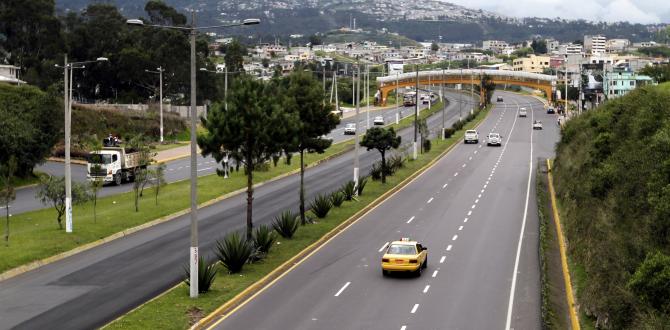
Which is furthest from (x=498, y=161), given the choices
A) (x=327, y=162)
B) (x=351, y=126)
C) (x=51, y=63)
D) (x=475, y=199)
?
(x=51, y=63)

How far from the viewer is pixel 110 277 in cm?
2758

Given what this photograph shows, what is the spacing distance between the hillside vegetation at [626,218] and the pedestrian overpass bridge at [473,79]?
103123 mm

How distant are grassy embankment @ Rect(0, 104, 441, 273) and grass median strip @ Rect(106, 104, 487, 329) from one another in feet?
18.6

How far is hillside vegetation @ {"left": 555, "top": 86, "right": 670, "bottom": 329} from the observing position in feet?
57.5

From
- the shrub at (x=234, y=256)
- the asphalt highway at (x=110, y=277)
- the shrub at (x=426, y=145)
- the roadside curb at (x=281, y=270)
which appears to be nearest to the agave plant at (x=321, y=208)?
the roadside curb at (x=281, y=270)

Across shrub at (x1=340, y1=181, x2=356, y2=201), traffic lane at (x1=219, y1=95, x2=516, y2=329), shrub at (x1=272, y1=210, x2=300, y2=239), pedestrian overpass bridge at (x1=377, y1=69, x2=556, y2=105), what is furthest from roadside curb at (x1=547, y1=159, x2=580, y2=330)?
pedestrian overpass bridge at (x1=377, y1=69, x2=556, y2=105)

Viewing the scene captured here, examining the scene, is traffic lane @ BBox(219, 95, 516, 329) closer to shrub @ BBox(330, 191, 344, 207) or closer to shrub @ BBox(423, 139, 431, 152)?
shrub @ BBox(330, 191, 344, 207)

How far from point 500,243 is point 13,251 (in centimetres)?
1841

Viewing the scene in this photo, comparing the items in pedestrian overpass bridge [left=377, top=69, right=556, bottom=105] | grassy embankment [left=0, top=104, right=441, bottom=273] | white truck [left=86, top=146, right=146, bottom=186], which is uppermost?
pedestrian overpass bridge [left=377, top=69, right=556, bottom=105]

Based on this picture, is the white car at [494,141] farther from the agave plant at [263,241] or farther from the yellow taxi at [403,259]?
the yellow taxi at [403,259]

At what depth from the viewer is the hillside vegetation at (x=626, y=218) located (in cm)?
1753

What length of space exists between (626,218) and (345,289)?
8.60 m

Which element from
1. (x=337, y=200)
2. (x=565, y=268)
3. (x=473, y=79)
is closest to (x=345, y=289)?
(x=565, y=268)

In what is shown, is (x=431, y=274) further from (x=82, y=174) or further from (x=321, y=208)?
(x=82, y=174)
